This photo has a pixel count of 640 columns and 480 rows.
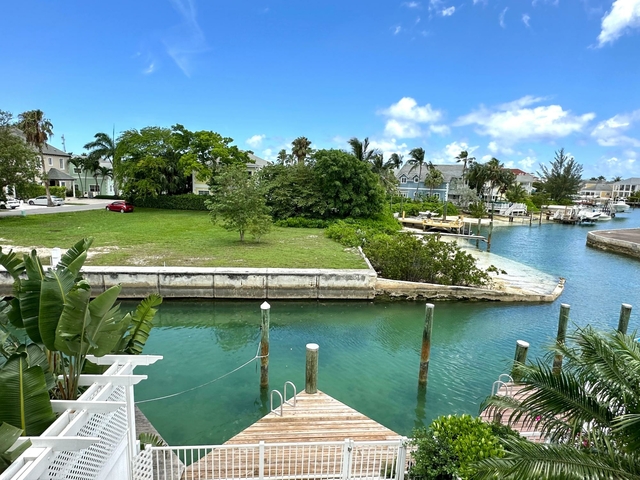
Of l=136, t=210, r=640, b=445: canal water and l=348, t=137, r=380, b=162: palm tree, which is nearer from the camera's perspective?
l=136, t=210, r=640, b=445: canal water

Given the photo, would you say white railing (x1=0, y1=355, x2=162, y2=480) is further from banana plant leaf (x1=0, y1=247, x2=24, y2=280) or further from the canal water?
the canal water

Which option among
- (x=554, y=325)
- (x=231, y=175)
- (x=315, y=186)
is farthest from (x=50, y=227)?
(x=554, y=325)

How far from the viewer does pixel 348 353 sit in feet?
43.7

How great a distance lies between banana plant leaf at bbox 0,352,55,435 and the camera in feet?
12.1

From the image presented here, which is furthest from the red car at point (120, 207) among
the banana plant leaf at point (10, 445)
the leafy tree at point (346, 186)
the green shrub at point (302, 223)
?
the banana plant leaf at point (10, 445)

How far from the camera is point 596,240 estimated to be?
40.6 metres

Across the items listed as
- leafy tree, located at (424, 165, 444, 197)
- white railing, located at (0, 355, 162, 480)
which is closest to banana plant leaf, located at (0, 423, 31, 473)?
white railing, located at (0, 355, 162, 480)

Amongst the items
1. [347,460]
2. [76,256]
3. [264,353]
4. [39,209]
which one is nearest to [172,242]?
[264,353]

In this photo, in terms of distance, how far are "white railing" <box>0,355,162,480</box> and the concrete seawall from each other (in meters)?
43.1

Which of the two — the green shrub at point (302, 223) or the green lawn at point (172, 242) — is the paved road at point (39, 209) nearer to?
the green lawn at point (172, 242)

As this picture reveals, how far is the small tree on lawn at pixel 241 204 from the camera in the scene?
2409 centimetres

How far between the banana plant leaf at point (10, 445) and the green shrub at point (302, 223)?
109 feet

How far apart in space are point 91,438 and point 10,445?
59cm

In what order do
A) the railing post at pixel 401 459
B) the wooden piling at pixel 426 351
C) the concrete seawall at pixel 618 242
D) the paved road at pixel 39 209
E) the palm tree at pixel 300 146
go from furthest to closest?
the palm tree at pixel 300 146 < the paved road at pixel 39 209 < the concrete seawall at pixel 618 242 < the wooden piling at pixel 426 351 < the railing post at pixel 401 459
